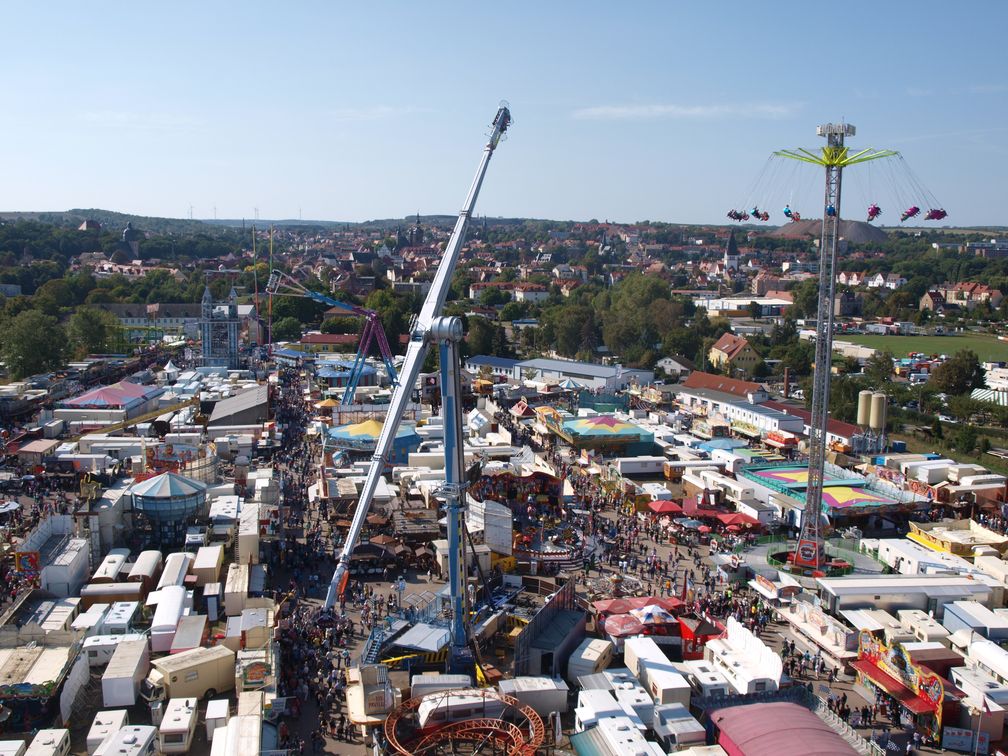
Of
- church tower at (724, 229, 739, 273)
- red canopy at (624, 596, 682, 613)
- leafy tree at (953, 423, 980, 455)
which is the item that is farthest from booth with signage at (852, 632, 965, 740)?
church tower at (724, 229, 739, 273)

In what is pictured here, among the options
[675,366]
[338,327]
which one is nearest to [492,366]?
[675,366]

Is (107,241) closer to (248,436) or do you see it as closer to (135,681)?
(248,436)

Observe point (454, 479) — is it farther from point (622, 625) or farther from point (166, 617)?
point (166, 617)

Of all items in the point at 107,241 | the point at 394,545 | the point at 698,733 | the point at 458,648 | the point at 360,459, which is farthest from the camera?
the point at 107,241

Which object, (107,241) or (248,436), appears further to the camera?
(107,241)

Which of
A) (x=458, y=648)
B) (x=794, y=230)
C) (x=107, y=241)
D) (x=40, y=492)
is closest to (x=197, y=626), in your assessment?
(x=458, y=648)

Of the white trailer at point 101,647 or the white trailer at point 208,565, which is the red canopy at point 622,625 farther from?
the white trailer at point 101,647
